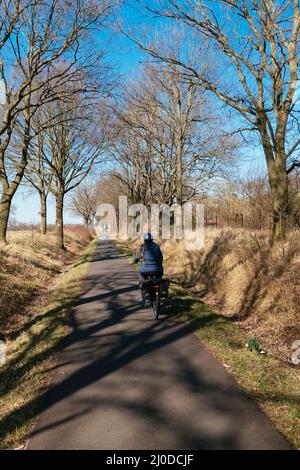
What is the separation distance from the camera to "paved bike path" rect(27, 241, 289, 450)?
386 cm

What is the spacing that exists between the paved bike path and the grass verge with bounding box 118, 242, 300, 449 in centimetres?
15

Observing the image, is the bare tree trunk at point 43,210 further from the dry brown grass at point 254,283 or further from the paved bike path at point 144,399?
the paved bike path at point 144,399

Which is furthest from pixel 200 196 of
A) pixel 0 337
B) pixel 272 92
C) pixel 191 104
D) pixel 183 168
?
pixel 0 337

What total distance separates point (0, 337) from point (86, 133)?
72.1 feet

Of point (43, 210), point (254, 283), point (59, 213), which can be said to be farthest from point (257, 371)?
point (43, 210)

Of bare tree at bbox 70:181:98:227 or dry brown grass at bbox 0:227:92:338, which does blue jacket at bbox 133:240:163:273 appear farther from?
bare tree at bbox 70:181:98:227

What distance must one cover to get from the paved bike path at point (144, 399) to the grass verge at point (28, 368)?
0.57 ft

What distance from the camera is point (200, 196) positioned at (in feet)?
98.9

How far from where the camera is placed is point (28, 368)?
20.1ft

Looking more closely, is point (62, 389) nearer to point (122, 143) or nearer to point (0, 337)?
point (0, 337)

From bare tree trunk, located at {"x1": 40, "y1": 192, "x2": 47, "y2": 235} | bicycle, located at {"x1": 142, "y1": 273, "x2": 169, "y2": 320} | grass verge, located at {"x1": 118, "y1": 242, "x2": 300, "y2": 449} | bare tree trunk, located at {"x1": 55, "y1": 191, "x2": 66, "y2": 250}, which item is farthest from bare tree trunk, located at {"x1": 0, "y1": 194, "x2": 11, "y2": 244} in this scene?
bare tree trunk, located at {"x1": 40, "y1": 192, "x2": 47, "y2": 235}

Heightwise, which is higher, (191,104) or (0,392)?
(191,104)

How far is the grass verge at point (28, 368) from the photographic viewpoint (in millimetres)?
4320

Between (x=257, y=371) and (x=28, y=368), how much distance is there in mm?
3520
